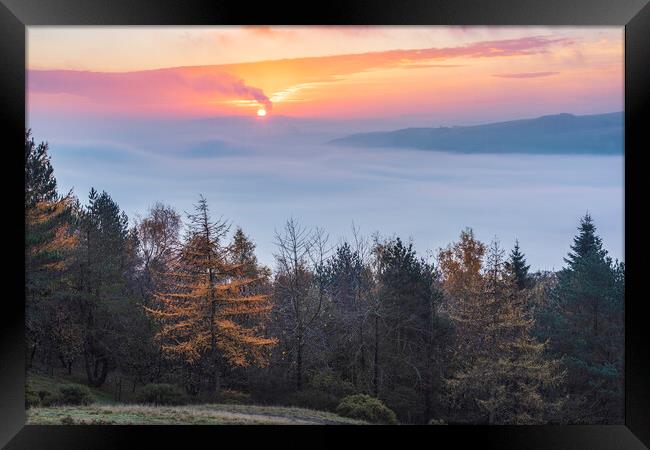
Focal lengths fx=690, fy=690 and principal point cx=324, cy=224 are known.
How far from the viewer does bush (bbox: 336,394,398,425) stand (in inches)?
571

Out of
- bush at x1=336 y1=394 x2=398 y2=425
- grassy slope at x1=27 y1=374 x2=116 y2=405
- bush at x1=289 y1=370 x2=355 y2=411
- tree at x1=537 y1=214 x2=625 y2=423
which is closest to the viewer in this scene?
bush at x1=336 y1=394 x2=398 y2=425

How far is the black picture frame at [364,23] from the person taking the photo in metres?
4.55

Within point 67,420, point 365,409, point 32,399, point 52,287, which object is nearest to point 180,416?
point 67,420

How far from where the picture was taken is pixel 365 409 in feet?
48.5

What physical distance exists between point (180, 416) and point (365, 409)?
544cm

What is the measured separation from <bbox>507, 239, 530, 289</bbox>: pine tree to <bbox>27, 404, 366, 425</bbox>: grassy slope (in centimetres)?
747

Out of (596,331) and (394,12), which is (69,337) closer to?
(596,331)

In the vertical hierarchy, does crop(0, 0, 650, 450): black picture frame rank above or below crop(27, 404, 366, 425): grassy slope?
above

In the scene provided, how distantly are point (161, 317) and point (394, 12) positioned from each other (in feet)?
42.6

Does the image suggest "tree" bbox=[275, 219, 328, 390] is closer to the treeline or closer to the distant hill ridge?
the treeline

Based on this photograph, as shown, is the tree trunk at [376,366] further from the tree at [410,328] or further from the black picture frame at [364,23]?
the black picture frame at [364,23]

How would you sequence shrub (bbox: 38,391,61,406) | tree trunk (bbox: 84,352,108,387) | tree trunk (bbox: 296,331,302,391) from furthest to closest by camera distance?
1. tree trunk (bbox: 84,352,108,387)
2. tree trunk (bbox: 296,331,302,391)
3. shrub (bbox: 38,391,61,406)

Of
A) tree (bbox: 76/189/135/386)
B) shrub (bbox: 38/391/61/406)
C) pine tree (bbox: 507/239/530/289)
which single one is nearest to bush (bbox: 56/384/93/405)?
shrub (bbox: 38/391/61/406)

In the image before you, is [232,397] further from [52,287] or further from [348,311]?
[52,287]
